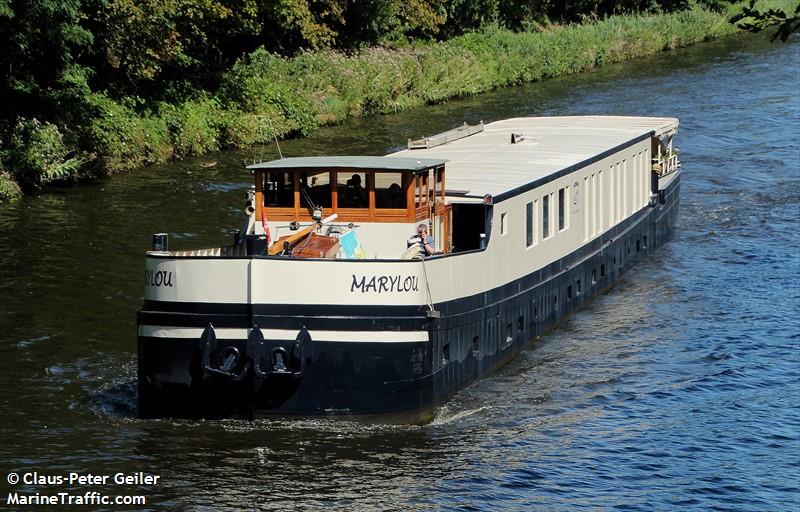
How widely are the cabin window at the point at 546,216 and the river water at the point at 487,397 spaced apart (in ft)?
6.90

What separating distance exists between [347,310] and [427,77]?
41905mm

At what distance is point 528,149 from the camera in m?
31.9

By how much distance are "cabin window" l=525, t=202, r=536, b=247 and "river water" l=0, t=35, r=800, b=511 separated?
6.90ft

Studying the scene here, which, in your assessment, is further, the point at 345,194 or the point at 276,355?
the point at 345,194

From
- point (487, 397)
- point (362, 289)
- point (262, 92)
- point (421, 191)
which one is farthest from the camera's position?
point (262, 92)

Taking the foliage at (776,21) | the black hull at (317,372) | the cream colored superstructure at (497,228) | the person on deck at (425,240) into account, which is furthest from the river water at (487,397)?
the foliage at (776,21)

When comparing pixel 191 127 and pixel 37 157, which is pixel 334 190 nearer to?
pixel 37 157

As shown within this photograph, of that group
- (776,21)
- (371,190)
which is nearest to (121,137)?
(371,190)

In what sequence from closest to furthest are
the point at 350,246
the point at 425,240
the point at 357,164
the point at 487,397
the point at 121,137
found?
the point at 350,246 → the point at 425,240 → the point at 357,164 → the point at 487,397 → the point at 121,137

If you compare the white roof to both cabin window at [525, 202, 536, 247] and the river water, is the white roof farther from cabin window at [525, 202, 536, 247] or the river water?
the river water

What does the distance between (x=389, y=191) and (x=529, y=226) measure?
14.5 ft

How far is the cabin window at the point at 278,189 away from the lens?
75.6 ft

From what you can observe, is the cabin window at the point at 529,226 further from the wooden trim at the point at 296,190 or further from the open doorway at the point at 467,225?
the wooden trim at the point at 296,190

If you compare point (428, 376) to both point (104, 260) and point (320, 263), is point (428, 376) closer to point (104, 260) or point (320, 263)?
point (320, 263)
